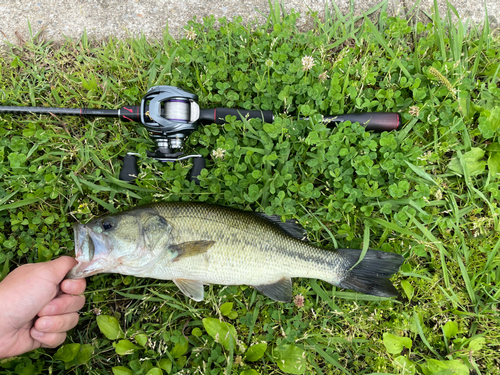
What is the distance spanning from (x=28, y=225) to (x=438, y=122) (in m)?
4.40

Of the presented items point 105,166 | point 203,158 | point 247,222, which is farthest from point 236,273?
point 105,166

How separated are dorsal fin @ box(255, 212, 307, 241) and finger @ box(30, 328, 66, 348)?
2156mm

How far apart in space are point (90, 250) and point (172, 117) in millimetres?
1360

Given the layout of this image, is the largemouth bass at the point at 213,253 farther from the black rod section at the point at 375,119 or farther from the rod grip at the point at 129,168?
the black rod section at the point at 375,119

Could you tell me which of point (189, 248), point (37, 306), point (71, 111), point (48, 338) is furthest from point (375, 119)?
point (48, 338)

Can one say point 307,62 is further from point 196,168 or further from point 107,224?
→ point 107,224

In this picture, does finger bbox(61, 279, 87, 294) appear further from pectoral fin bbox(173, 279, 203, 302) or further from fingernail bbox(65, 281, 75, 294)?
pectoral fin bbox(173, 279, 203, 302)

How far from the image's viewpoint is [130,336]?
2.91 m

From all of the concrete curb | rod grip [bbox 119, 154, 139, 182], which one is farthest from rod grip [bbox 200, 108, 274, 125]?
the concrete curb

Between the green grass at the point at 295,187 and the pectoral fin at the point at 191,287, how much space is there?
23 centimetres

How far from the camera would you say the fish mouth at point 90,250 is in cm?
250

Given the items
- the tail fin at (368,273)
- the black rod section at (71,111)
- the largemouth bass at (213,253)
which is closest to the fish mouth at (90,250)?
the largemouth bass at (213,253)

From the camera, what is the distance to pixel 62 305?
108 inches

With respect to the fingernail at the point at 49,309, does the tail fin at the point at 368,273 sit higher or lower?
higher
